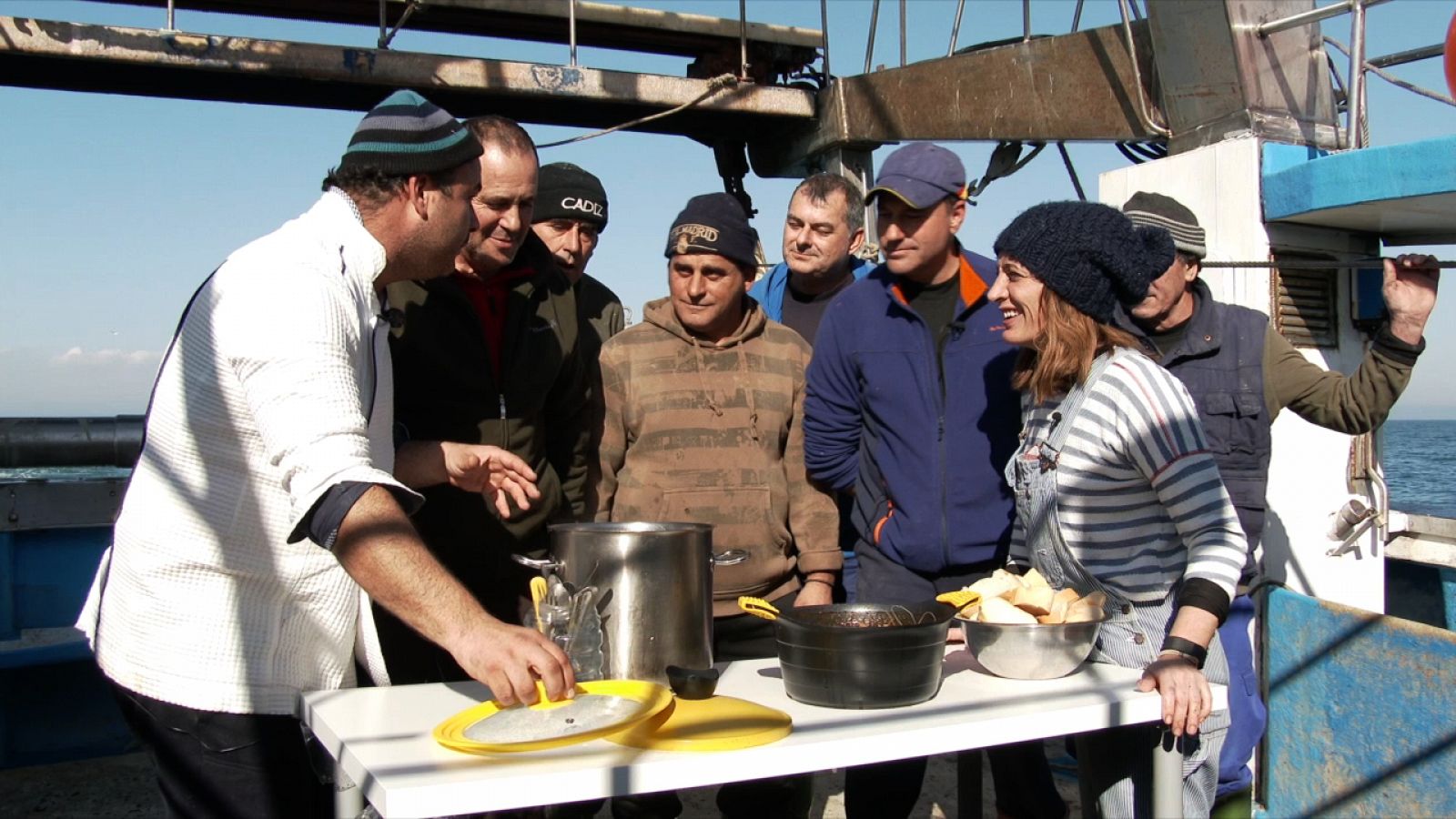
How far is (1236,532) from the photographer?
2.17 metres

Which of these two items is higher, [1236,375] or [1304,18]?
[1304,18]

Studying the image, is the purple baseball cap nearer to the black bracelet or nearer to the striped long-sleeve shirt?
the striped long-sleeve shirt

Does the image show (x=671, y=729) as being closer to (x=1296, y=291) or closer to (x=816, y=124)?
(x=1296, y=291)

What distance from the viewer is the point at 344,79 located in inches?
240

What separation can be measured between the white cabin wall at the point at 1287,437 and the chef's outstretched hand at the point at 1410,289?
1013 millimetres

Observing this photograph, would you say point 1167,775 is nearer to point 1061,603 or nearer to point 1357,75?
point 1061,603

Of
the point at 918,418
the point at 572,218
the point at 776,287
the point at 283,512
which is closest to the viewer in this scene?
the point at 283,512

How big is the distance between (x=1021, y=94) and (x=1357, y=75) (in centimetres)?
135

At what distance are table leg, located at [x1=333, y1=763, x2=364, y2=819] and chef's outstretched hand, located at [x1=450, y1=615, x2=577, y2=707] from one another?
1.12 ft

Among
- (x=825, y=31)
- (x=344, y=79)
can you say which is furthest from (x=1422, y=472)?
(x=344, y=79)

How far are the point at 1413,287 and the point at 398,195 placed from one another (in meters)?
2.44

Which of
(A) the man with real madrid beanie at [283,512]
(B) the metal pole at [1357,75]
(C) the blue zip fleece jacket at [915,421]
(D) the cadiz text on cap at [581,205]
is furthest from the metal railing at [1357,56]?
(A) the man with real madrid beanie at [283,512]

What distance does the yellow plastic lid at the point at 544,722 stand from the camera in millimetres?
1783

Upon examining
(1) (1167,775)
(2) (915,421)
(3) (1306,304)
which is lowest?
(1) (1167,775)
